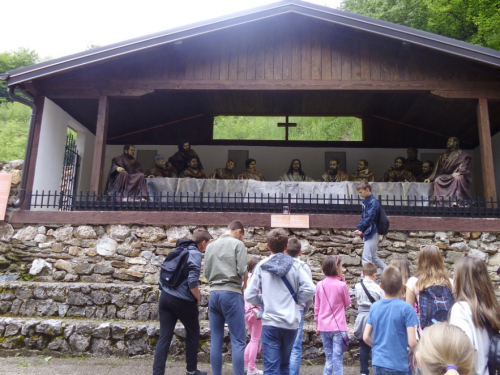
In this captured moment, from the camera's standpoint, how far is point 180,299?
4.67m

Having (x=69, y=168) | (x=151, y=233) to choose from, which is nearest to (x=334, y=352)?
(x=151, y=233)

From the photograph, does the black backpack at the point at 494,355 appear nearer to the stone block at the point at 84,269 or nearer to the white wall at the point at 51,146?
the stone block at the point at 84,269

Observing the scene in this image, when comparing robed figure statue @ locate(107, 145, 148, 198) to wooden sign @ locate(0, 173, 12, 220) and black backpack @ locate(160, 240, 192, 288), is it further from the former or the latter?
black backpack @ locate(160, 240, 192, 288)

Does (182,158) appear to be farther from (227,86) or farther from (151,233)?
(151,233)

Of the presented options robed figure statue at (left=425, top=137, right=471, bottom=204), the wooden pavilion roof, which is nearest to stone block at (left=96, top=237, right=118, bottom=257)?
the wooden pavilion roof

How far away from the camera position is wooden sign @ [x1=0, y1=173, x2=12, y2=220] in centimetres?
851

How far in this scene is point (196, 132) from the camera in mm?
13477

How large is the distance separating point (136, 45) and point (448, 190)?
7061mm

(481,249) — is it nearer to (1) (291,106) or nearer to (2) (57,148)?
(1) (291,106)

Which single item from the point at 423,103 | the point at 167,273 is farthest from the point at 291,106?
the point at 167,273

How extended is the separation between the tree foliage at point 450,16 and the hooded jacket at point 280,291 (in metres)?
16.0

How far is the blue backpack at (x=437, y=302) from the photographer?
363 centimetres

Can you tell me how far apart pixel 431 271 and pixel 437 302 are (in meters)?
0.25

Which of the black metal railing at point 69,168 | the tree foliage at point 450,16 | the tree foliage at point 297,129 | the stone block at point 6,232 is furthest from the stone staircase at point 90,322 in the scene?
the tree foliage at point 297,129
